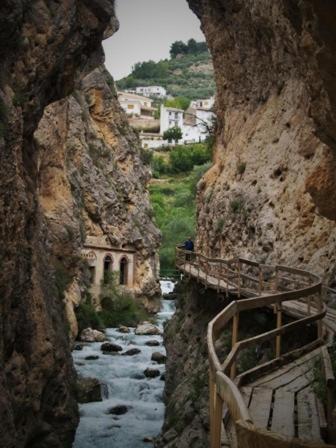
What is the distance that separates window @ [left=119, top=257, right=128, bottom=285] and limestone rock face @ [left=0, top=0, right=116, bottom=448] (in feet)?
97.0

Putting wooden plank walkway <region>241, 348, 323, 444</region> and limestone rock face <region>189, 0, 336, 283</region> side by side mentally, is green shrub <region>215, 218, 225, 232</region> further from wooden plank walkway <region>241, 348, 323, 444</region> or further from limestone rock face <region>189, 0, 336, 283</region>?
wooden plank walkway <region>241, 348, 323, 444</region>

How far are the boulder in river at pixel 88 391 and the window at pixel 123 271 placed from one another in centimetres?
2594

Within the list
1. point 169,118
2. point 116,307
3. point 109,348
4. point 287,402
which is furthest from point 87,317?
point 169,118

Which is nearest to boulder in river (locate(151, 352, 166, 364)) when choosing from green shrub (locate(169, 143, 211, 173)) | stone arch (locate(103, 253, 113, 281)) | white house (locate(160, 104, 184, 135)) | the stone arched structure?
the stone arched structure

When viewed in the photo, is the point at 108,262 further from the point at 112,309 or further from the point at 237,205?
the point at 237,205

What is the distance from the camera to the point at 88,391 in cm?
2467

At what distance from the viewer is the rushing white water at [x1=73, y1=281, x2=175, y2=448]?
20.6 m

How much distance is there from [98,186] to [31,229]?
32260 mm

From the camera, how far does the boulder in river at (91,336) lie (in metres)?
37.5

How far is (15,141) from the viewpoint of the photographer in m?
15.5

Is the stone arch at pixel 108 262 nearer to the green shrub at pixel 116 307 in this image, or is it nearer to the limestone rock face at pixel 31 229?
the green shrub at pixel 116 307

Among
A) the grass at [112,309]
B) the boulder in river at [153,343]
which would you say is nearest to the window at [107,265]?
the grass at [112,309]

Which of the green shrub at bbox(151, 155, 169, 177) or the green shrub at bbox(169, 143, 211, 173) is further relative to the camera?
the green shrub at bbox(169, 143, 211, 173)

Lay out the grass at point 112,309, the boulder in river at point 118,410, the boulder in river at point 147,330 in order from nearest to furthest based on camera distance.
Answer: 1. the boulder in river at point 118,410
2. the boulder in river at point 147,330
3. the grass at point 112,309
